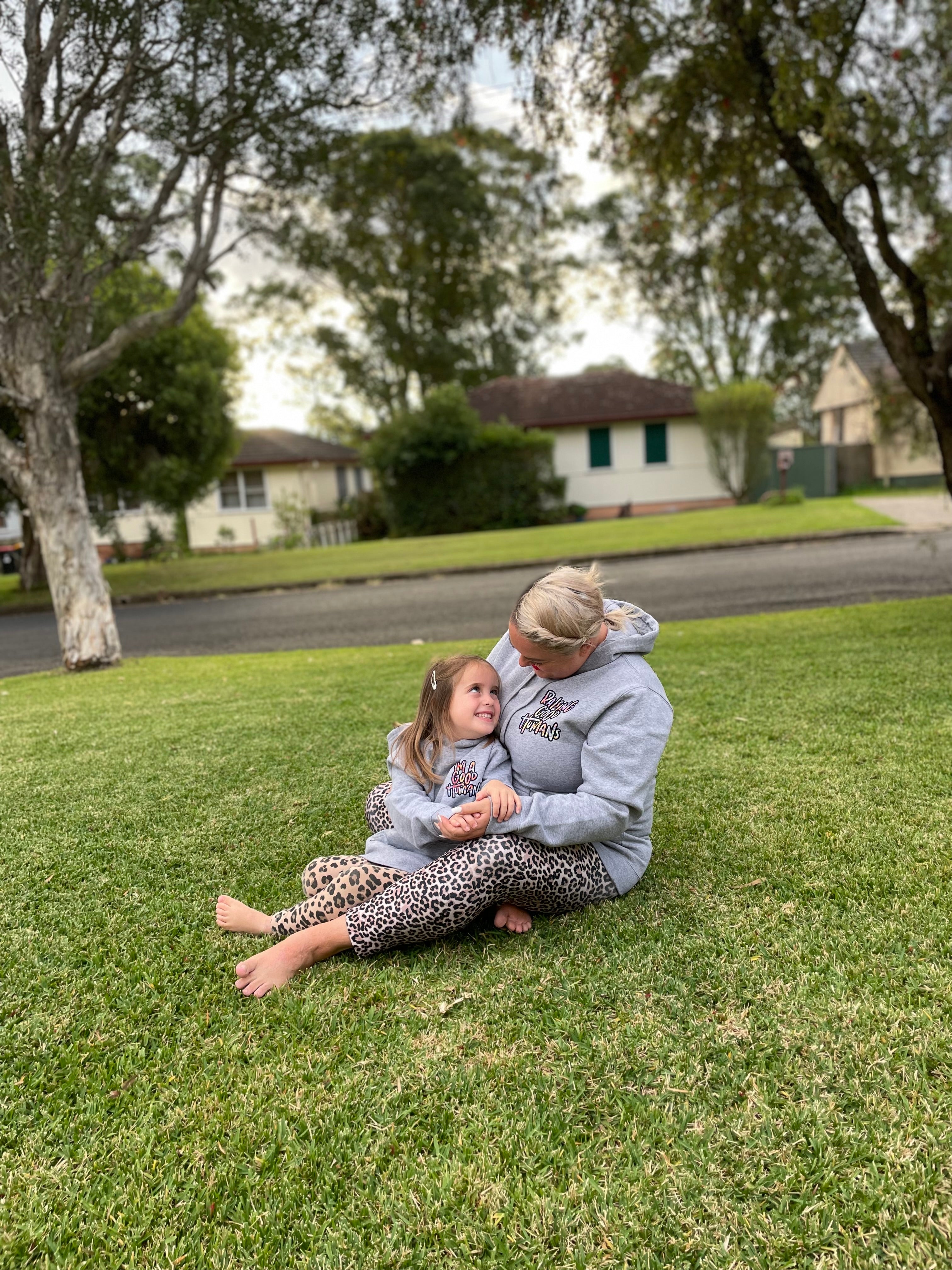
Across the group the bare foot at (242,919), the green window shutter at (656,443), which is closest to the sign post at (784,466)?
the green window shutter at (656,443)

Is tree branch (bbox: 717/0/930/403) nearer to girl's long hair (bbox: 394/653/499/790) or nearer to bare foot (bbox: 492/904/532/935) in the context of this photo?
girl's long hair (bbox: 394/653/499/790)

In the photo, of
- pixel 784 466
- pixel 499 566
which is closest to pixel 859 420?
pixel 784 466

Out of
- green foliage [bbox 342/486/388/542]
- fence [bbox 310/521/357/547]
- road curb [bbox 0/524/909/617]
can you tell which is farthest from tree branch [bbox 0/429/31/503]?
green foliage [bbox 342/486/388/542]

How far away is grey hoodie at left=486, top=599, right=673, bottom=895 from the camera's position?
280cm

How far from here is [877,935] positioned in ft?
9.08

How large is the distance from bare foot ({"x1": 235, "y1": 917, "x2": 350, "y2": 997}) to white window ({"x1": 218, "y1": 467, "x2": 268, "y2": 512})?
33.1m

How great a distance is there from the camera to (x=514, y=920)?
2.98m

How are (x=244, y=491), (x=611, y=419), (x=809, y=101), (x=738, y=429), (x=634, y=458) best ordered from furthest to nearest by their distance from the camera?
(x=244, y=491) → (x=634, y=458) → (x=611, y=419) → (x=738, y=429) → (x=809, y=101)

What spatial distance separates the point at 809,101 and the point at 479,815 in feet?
21.6

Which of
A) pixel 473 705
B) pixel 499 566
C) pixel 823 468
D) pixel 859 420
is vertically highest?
pixel 859 420

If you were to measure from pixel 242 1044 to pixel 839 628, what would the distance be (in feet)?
21.5

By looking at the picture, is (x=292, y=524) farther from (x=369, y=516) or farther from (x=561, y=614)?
(x=561, y=614)

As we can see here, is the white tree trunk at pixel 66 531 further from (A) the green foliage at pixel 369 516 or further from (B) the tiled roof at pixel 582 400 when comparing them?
(B) the tiled roof at pixel 582 400

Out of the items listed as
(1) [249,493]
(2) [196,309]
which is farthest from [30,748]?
(1) [249,493]
